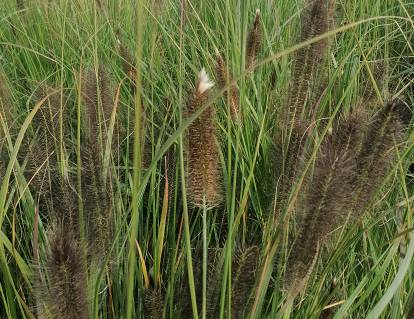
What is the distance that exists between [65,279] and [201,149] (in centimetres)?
35

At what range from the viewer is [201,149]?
1.01 metres

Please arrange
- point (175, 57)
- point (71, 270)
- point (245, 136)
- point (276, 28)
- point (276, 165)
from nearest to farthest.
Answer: point (71, 270)
point (276, 165)
point (245, 136)
point (276, 28)
point (175, 57)

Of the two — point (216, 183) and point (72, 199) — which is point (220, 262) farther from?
point (72, 199)

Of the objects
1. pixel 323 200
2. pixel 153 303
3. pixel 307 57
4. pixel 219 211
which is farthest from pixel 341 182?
pixel 219 211

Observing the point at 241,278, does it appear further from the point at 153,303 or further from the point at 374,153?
the point at 374,153

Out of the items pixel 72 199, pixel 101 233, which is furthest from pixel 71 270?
pixel 72 199

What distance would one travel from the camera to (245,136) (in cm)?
159

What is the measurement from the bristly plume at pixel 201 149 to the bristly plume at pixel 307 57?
13.4 inches

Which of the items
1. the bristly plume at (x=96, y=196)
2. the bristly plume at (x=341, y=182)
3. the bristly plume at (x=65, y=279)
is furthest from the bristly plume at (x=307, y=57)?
the bristly plume at (x=65, y=279)

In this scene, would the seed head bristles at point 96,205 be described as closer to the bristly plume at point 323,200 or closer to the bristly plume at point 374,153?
the bristly plume at point 323,200

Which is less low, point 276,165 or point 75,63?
A: point 75,63

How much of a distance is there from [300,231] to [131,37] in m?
1.60

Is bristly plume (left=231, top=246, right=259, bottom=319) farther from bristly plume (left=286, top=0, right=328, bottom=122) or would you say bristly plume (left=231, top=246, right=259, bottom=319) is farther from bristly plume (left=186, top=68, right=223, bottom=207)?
bristly plume (left=286, top=0, right=328, bottom=122)

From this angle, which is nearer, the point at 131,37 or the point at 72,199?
the point at 72,199
